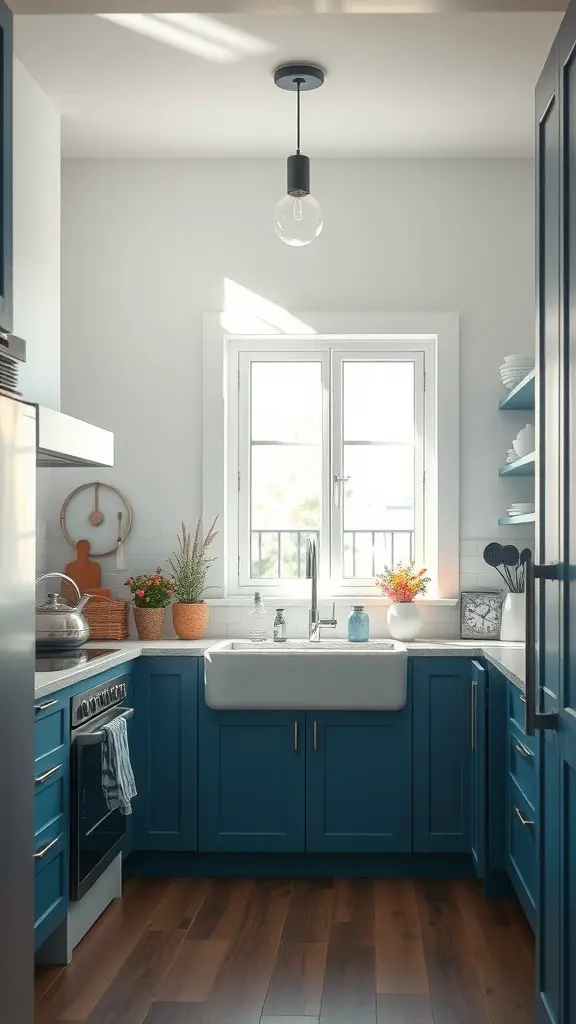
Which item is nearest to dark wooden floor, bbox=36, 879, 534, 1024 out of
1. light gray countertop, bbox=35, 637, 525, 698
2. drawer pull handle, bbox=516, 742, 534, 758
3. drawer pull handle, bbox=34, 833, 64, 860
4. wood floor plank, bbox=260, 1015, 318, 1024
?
wood floor plank, bbox=260, 1015, 318, 1024

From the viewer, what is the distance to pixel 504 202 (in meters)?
4.66

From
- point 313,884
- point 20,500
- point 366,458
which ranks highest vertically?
point 366,458

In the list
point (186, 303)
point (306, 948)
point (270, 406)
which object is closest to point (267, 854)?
point (306, 948)

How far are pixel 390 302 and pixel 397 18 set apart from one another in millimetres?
1474

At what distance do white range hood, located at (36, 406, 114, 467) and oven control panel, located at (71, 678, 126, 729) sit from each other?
780mm

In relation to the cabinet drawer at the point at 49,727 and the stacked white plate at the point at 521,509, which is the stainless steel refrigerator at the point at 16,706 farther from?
the stacked white plate at the point at 521,509

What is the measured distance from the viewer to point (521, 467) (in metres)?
4.20

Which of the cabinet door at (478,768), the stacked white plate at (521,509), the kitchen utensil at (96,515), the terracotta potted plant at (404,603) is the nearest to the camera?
the cabinet door at (478,768)

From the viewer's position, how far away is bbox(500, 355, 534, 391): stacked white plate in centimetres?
434

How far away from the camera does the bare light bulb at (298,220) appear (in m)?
3.74

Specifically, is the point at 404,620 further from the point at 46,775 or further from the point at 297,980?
the point at 46,775

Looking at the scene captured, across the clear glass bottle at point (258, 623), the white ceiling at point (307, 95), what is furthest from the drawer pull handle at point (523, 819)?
the white ceiling at point (307, 95)

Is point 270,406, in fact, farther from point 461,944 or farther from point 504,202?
point 461,944

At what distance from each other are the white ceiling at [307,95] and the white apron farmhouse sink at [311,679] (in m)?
2.13
